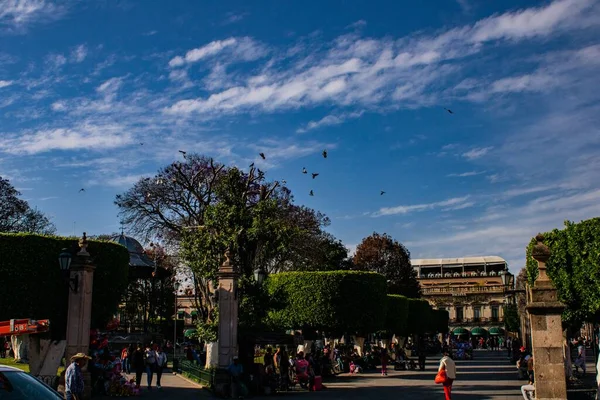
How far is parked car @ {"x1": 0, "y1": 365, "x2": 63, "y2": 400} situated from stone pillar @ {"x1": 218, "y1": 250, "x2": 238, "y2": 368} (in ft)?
48.2

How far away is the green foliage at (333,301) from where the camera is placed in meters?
30.2

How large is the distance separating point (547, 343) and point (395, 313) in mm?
28994

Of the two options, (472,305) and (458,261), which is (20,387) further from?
(458,261)

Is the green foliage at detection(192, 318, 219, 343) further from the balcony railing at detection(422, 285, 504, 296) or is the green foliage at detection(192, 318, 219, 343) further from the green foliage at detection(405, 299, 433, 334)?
the balcony railing at detection(422, 285, 504, 296)

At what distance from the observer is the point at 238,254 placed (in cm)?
2973

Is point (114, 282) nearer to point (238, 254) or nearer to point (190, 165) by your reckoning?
point (238, 254)

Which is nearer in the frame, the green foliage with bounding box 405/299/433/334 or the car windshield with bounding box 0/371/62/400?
the car windshield with bounding box 0/371/62/400

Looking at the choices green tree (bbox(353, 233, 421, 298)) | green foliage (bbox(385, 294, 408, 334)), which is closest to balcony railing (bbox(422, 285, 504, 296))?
green tree (bbox(353, 233, 421, 298))

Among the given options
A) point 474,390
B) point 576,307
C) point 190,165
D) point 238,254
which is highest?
point 190,165

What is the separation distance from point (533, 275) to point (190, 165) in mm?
21250

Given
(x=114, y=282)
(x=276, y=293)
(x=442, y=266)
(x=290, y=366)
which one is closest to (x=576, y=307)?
(x=290, y=366)

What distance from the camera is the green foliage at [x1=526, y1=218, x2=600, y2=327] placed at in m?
22.4

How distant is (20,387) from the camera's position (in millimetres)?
6535

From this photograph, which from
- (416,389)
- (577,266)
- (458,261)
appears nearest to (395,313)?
(416,389)
